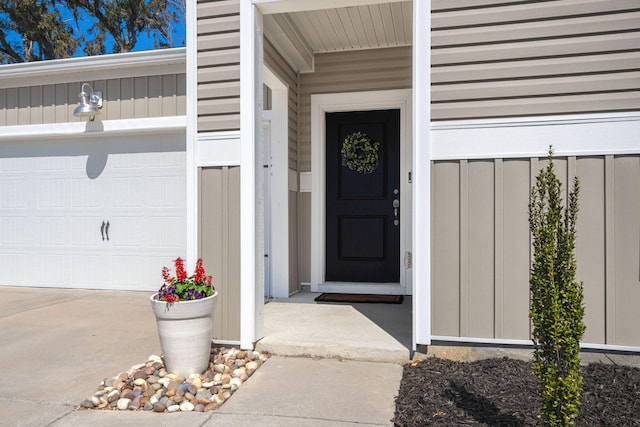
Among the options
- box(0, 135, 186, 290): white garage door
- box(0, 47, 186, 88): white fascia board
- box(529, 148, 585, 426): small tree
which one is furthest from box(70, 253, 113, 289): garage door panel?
box(529, 148, 585, 426): small tree

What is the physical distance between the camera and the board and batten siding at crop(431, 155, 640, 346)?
2.69 meters

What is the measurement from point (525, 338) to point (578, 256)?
A: 0.58 metres

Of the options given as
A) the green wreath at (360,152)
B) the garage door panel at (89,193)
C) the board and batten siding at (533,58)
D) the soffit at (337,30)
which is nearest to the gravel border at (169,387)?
the board and batten siding at (533,58)

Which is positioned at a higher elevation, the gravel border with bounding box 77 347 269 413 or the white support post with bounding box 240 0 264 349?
the white support post with bounding box 240 0 264 349

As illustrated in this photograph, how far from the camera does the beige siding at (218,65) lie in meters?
3.13

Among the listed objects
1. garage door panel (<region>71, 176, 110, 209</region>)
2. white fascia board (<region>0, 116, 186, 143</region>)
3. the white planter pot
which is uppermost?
white fascia board (<region>0, 116, 186, 143</region>)

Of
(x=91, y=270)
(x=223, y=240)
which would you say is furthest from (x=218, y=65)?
(x=91, y=270)

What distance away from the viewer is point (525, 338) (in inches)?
109

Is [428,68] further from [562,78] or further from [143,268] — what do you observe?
[143,268]

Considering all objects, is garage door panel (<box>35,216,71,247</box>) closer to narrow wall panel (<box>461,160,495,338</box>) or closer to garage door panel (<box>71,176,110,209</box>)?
garage door panel (<box>71,176,110,209</box>)

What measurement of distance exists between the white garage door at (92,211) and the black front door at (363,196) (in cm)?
162

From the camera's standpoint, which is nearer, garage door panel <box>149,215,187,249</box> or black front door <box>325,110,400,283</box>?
black front door <box>325,110,400,283</box>

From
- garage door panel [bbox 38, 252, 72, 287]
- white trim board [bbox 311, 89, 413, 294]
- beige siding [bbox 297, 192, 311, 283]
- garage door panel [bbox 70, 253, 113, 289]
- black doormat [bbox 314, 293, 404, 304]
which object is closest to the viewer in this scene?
black doormat [bbox 314, 293, 404, 304]

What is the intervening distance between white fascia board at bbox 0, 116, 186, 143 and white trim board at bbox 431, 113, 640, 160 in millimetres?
2979
